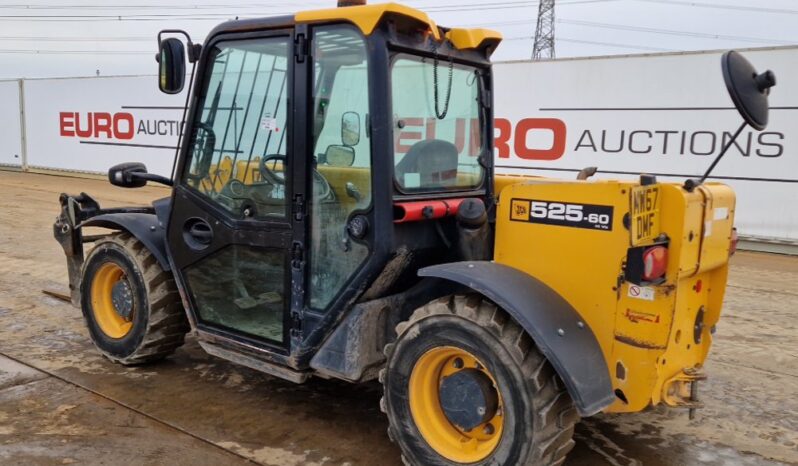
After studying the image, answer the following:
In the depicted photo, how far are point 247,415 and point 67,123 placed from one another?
1712 cm

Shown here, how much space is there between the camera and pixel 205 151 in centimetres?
402

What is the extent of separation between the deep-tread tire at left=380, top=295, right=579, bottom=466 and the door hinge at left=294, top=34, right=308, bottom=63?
1.38 metres

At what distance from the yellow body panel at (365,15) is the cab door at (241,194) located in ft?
0.61

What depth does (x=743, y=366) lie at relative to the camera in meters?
4.98

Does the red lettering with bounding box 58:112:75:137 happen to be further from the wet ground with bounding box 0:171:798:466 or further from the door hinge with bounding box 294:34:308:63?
the door hinge with bounding box 294:34:308:63

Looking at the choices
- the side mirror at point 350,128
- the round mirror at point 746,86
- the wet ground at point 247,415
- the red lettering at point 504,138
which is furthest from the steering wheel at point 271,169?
the red lettering at point 504,138

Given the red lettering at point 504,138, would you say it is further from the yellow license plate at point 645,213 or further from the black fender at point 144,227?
the yellow license plate at point 645,213

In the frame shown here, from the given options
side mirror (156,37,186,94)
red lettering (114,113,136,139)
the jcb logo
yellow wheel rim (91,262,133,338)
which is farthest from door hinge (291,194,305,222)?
red lettering (114,113,136,139)

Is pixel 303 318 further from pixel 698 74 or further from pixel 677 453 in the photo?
pixel 698 74

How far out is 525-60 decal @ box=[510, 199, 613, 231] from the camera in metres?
3.04

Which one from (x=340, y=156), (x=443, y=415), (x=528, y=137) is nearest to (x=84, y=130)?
(x=528, y=137)

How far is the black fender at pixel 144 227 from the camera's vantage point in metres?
4.41

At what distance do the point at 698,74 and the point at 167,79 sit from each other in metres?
8.12

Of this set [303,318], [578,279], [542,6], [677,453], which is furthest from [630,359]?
[542,6]
